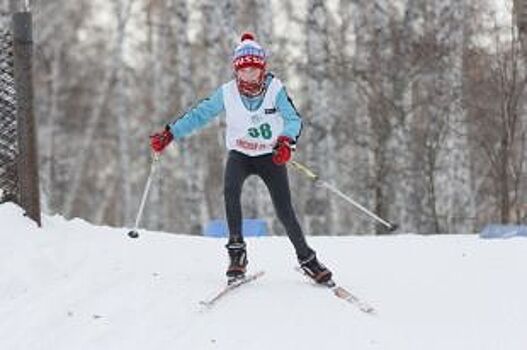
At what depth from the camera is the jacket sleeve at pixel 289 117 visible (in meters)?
6.27

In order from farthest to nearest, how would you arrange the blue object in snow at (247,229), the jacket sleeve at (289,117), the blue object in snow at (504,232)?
the blue object in snow at (247,229)
the blue object in snow at (504,232)
the jacket sleeve at (289,117)

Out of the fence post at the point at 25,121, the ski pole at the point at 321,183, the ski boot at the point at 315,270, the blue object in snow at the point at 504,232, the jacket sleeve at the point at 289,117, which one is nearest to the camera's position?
the jacket sleeve at the point at 289,117

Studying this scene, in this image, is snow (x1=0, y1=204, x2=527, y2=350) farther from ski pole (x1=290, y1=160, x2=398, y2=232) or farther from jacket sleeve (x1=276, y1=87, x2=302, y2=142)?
jacket sleeve (x1=276, y1=87, x2=302, y2=142)

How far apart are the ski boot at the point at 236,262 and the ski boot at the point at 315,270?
15.4 inches

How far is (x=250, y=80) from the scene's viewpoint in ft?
20.8

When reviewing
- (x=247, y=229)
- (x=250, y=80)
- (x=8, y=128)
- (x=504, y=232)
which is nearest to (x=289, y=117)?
(x=250, y=80)

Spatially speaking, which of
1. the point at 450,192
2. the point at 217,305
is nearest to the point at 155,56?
the point at 450,192

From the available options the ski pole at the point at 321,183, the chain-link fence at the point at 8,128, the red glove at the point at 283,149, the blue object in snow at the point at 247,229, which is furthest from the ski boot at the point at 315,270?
the blue object in snow at the point at 247,229

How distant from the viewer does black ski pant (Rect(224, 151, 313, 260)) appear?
6.48 meters

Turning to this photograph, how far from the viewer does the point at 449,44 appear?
12992 mm

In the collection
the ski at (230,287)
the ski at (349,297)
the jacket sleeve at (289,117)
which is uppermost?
the jacket sleeve at (289,117)

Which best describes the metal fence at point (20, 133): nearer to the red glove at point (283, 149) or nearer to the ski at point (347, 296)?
the red glove at point (283, 149)

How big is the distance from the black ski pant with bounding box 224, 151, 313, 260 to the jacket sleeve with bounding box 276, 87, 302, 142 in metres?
0.28

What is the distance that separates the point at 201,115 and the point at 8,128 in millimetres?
1738
